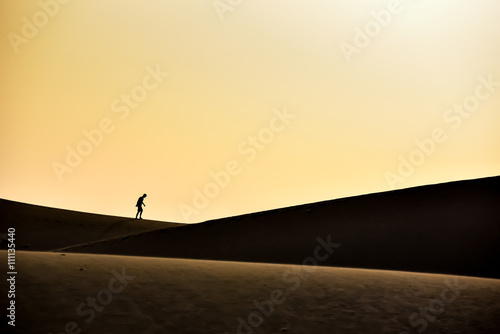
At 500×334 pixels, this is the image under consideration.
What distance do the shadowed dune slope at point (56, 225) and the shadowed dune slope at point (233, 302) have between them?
295 inches

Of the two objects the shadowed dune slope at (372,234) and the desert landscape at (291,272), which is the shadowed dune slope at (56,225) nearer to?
the desert landscape at (291,272)

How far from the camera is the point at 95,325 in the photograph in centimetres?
393

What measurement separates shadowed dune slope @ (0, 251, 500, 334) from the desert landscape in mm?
19

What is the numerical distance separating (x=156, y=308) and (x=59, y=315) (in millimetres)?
1017

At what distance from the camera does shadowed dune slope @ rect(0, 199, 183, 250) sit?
15.1 meters

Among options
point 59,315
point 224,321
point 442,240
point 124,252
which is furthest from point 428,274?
point 124,252

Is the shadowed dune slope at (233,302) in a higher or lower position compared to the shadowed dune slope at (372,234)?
lower

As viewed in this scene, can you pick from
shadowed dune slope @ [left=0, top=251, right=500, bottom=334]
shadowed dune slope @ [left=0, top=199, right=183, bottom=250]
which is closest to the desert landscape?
shadowed dune slope @ [left=0, top=251, right=500, bottom=334]

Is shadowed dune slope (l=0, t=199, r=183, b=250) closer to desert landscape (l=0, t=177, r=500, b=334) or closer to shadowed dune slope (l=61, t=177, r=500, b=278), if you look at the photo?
desert landscape (l=0, t=177, r=500, b=334)

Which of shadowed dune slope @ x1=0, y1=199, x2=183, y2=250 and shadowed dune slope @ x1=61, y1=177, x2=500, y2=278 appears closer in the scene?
shadowed dune slope @ x1=61, y1=177, x2=500, y2=278

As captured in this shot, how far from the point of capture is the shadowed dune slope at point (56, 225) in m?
15.1

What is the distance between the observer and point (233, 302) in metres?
5.20

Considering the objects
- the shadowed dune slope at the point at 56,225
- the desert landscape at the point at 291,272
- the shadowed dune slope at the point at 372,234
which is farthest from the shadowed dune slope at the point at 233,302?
the shadowed dune slope at the point at 56,225

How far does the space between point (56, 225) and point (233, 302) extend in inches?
602
